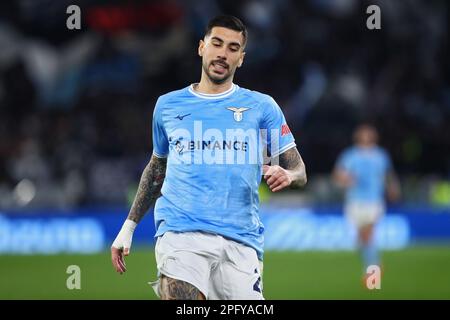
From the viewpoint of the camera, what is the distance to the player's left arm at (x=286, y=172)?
598cm

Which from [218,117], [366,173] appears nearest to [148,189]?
[218,117]

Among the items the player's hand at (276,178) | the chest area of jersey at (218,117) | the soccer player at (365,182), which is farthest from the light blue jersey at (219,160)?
the soccer player at (365,182)

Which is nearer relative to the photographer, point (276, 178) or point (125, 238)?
point (276, 178)

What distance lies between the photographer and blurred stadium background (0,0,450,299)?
18.9m

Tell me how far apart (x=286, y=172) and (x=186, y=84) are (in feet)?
60.0

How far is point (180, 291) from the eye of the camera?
20.5ft

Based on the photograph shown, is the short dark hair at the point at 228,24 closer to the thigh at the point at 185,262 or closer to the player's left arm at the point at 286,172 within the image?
the player's left arm at the point at 286,172

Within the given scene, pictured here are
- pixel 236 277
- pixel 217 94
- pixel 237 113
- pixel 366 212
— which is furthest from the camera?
pixel 366 212

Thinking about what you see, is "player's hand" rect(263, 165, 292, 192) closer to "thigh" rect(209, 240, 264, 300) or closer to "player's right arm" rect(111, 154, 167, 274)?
"thigh" rect(209, 240, 264, 300)

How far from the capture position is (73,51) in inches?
998

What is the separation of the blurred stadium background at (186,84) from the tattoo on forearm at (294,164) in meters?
7.92

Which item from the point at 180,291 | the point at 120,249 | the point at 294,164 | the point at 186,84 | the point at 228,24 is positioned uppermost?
the point at 186,84

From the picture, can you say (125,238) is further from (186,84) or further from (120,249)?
(186,84)

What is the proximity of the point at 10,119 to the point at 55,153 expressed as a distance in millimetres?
2669
